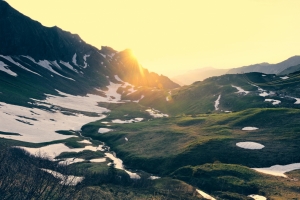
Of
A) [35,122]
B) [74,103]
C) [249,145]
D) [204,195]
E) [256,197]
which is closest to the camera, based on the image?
[256,197]

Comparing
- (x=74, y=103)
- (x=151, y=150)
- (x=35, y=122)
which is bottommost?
(x=151, y=150)

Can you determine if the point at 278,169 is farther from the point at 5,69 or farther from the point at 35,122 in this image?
the point at 5,69

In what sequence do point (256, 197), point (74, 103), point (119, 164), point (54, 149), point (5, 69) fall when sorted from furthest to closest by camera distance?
point (74, 103), point (5, 69), point (54, 149), point (119, 164), point (256, 197)

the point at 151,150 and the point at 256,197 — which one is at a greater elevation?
the point at 151,150

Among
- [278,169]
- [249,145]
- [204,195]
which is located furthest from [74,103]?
[204,195]

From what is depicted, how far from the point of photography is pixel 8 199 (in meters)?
33.3

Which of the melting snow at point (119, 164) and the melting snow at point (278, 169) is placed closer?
the melting snow at point (278, 169)

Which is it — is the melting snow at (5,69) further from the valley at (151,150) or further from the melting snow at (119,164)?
the melting snow at (119,164)

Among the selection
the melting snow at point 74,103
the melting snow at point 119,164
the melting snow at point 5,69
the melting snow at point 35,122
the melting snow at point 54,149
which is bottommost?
the melting snow at point 119,164

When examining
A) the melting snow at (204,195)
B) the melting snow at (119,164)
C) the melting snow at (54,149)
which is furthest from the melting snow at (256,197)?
the melting snow at (54,149)

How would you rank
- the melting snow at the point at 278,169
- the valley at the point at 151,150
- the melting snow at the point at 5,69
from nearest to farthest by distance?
the valley at the point at 151,150
the melting snow at the point at 278,169
the melting snow at the point at 5,69

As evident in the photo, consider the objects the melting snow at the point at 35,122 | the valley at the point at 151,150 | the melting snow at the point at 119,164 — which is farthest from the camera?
the melting snow at the point at 35,122

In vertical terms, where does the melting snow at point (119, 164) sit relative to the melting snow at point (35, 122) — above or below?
below

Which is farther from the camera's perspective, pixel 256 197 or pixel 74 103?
pixel 74 103
